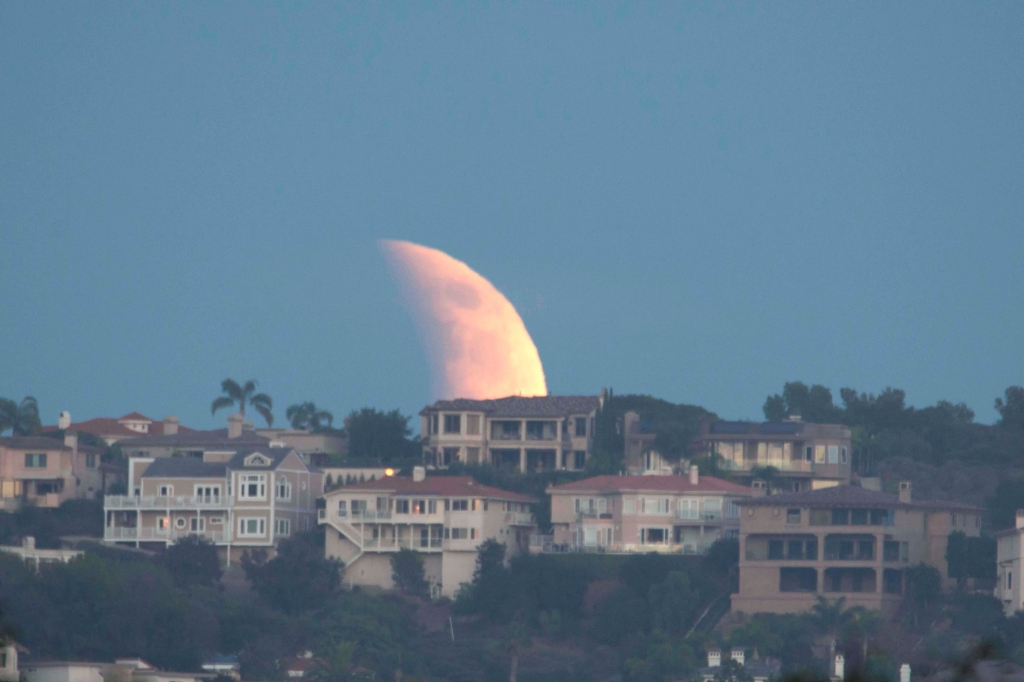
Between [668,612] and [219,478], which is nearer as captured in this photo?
[668,612]

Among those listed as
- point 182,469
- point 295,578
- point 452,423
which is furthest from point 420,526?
point 452,423

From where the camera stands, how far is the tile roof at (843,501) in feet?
290

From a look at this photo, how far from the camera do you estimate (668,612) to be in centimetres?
8631

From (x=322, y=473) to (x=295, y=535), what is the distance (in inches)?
267

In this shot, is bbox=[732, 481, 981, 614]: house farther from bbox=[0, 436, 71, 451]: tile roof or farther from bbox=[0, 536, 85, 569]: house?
bbox=[0, 436, 71, 451]: tile roof

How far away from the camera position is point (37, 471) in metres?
104

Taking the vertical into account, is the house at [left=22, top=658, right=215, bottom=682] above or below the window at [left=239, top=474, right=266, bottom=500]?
below

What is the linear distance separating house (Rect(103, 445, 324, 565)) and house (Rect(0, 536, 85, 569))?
22.8 ft

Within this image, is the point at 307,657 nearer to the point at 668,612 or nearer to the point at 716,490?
the point at 668,612

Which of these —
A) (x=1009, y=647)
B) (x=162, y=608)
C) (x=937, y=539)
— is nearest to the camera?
(x=1009, y=647)

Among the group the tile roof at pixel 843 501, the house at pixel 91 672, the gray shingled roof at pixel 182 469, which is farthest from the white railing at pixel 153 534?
the tile roof at pixel 843 501

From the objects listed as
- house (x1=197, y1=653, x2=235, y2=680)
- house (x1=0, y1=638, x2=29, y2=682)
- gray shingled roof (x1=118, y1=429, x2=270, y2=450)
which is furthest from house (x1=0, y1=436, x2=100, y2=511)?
house (x1=0, y1=638, x2=29, y2=682)

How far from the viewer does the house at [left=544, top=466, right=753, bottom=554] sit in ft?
314

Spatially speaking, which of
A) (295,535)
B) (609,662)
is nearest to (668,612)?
(609,662)
